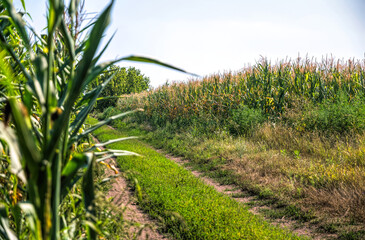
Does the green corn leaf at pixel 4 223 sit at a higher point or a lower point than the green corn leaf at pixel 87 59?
lower

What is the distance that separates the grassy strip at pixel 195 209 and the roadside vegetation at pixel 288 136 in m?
0.82

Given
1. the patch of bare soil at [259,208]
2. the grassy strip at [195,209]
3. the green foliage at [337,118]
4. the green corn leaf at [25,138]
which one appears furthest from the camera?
the green foliage at [337,118]

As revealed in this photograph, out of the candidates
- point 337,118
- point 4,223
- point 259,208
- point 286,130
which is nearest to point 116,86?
point 286,130

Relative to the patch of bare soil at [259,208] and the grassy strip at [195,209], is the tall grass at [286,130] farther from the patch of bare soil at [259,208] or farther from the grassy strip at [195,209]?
the grassy strip at [195,209]

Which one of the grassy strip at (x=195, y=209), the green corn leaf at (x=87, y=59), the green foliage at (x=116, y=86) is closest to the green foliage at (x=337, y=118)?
the grassy strip at (x=195, y=209)

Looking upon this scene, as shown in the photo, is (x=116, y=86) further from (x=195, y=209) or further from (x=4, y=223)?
(x=4, y=223)

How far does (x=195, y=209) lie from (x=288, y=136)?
4.15 meters

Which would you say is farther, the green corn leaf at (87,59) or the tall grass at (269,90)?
the tall grass at (269,90)

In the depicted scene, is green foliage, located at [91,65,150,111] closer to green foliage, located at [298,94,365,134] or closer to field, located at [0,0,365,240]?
field, located at [0,0,365,240]

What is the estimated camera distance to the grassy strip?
145 inches

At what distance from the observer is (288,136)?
745cm

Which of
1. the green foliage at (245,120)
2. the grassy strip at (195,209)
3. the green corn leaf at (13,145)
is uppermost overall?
the green foliage at (245,120)

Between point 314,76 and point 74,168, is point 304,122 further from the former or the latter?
point 74,168

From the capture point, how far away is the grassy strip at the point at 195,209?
369cm
